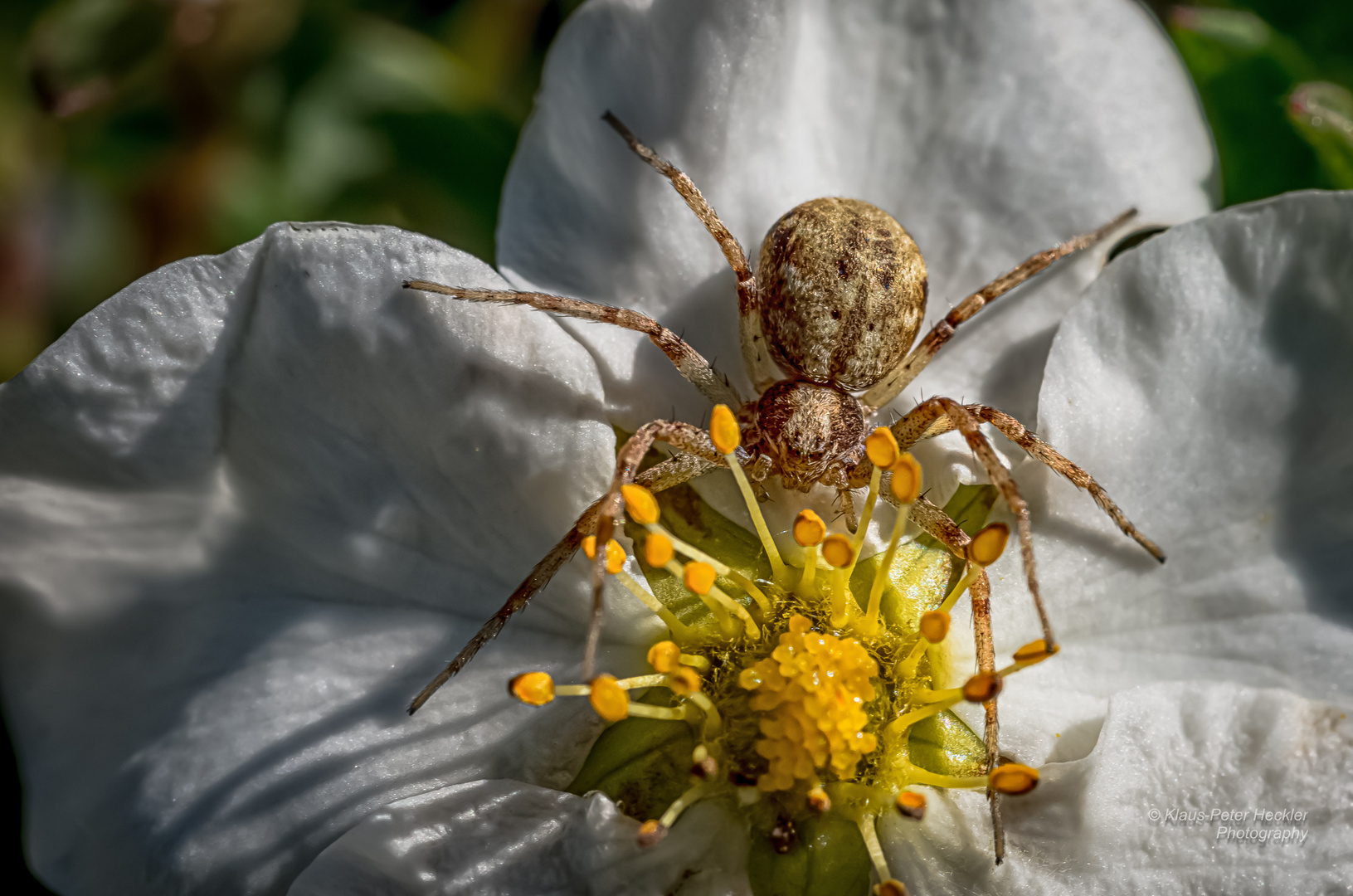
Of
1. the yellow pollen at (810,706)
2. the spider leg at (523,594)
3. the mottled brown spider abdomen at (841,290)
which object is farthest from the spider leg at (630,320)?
the yellow pollen at (810,706)

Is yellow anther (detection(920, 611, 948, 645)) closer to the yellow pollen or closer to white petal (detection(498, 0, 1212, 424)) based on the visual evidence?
the yellow pollen

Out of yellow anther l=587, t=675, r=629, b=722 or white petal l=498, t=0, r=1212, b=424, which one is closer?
yellow anther l=587, t=675, r=629, b=722

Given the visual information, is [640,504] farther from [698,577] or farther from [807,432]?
[807,432]

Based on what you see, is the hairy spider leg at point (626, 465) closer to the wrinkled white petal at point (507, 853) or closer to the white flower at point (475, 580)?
the white flower at point (475, 580)

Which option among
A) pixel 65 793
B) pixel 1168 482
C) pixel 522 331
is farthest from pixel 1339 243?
pixel 65 793

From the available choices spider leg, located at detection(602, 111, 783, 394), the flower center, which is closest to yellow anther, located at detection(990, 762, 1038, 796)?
the flower center

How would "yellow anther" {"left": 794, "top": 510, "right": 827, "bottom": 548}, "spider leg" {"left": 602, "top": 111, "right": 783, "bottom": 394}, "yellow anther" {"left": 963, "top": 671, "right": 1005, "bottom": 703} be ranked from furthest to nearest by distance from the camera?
1. "spider leg" {"left": 602, "top": 111, "right": 783, "bottom": 394}
2. "yellow anther" {"left": 794, "top": 510, "right": 827, "bottom": 548}
3. "yellow anther" {"left": 963, "top": 671, "right": 1005, "bottom": 703}

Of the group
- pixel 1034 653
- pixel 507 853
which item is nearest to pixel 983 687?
pixel 1034 653
